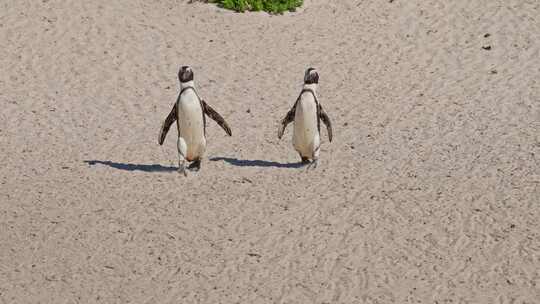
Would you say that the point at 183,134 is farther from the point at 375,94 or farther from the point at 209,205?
the point at 375,94

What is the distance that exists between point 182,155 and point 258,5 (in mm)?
5464

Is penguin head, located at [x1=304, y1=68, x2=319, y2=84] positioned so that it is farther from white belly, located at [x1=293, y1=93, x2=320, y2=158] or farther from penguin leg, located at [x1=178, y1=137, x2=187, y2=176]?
penguin leg, located at [x1=178, y1=137, x2=187, y2=176]

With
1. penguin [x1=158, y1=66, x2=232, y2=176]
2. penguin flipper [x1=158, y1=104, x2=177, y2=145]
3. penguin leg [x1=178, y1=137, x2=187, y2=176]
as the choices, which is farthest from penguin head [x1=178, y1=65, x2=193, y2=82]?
penguin leg [x1=178, y1=137, x2=187, y2=176]

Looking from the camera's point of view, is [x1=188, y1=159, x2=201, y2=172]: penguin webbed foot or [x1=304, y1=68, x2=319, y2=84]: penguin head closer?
[x1=304, y1=68, x2=319, y2=84]: penguin head

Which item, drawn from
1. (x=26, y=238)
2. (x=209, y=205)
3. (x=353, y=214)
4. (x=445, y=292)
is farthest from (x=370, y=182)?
(x=26, y=238)

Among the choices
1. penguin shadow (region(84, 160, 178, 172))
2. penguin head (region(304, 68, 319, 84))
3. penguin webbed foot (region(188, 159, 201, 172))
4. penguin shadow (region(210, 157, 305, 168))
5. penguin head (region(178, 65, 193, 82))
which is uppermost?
penguin head (region(304, 68, 319, 84))

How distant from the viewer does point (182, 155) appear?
11.2 m

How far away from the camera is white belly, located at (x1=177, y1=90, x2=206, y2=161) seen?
11.1 metres

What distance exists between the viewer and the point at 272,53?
15.1m

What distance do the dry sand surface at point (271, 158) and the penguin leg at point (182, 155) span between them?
0.11 meters

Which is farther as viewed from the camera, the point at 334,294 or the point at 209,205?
the point at 209,205

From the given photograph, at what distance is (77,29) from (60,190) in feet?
17.2

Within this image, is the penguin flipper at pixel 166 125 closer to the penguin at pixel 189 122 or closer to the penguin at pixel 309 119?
the penguin at pixel 189 122

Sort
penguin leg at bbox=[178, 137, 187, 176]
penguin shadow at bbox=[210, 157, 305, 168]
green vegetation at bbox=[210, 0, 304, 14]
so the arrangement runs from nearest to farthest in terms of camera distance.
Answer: penguin leg at bbox=[178, 137, 187, 176], penguin shadow at bbox=[210, 157, 305, 168], green vegetation at bbox=[210, 0, 304, 14]
